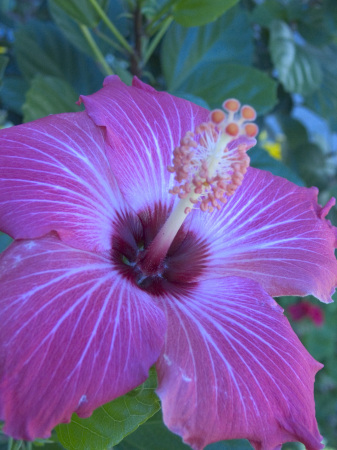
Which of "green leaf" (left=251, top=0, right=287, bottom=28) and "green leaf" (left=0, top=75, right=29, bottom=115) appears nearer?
"green leaf" (left=0, top=75, right=29, bottom=115)

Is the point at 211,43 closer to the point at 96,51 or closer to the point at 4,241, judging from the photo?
the point at 96,51

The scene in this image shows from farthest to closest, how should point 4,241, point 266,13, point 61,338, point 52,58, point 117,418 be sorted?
point 266,13 < point 52,58 < point 4,241 < point 117,418 < point 61,338

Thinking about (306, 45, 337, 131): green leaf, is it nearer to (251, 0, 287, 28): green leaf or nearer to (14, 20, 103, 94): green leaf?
(251, 0, 287, 28): green leaf

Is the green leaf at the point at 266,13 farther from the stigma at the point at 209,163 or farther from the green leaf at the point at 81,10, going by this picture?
the stigma at the point at 209,163

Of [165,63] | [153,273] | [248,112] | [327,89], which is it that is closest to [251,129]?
[248,112]

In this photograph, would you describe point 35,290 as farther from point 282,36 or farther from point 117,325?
point 282,36

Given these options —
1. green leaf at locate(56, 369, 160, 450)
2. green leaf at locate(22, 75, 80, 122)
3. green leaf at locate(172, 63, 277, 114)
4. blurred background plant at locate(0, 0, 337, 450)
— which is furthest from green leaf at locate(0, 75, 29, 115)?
green leaf at locate(56, 369, 160, 450)

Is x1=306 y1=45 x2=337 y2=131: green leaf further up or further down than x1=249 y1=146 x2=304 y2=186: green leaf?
further down

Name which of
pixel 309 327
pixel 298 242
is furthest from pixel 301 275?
pixel 309 327
